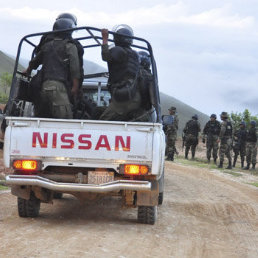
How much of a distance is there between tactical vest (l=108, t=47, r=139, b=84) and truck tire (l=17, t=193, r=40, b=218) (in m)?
1.92

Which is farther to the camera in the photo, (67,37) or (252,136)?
(252,136)

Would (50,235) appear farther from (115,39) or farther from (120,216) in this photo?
(115,39)

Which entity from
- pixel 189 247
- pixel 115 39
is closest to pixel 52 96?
pixel 115 39

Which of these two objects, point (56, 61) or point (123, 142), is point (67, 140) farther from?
point (56, 61)

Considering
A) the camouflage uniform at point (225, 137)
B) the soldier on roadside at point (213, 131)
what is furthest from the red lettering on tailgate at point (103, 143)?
the soldier on roadside at point (213, 131)

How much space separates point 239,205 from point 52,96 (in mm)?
4505

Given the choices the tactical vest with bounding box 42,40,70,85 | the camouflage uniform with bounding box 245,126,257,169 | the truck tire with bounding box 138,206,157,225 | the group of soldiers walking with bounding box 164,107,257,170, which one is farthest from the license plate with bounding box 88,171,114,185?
the camouflage uniform with bounding box 245,126,257,169

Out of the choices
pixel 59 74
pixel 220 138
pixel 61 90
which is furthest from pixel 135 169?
pixel 220 138

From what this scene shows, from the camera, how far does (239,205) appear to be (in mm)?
9242

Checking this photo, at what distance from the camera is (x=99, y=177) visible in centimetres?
588

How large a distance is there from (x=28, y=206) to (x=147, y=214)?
5.10 feet

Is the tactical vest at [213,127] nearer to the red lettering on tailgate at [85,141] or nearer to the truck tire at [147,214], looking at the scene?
the truck tire at [147,214]

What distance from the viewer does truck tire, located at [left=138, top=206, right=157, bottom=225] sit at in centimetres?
641

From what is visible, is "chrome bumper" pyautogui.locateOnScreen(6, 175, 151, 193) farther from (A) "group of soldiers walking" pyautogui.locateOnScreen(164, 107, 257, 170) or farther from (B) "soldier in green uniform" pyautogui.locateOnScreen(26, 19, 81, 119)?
(A) "group of soldiers walking" pyautogui.locateOnScreen(164, 107, 257, 170)
